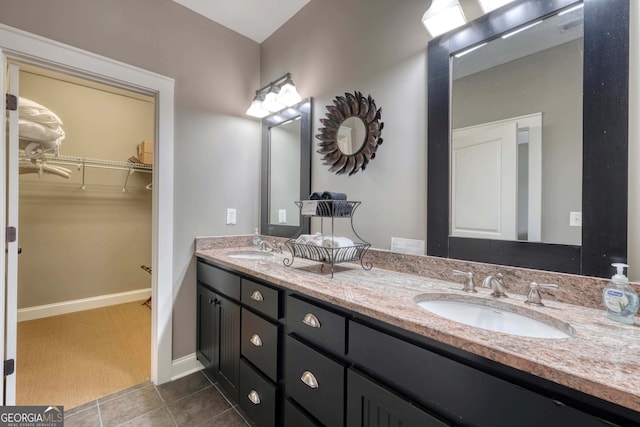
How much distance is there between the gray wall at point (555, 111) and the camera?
94 centimetres

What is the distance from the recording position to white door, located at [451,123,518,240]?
1.09m

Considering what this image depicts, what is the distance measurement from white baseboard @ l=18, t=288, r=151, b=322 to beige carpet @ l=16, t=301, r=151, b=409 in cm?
7

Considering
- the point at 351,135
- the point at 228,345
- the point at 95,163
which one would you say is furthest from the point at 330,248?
the point at 95,163

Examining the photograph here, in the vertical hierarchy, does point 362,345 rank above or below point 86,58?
below

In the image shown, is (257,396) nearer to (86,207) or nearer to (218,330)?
(218,330)

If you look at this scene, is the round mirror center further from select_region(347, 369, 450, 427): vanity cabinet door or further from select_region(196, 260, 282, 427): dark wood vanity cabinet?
select_region(347, 369, 450, 427): vanity cabinet door

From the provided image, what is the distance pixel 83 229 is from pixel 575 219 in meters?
4.22

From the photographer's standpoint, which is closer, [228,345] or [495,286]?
[495,286]

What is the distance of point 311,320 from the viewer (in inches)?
41.0

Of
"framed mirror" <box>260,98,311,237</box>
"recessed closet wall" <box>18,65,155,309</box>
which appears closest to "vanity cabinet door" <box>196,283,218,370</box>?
"framed mirror" <box>260,98,311,237</box>

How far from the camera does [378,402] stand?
81 centimetres

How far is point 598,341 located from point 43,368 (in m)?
3.09

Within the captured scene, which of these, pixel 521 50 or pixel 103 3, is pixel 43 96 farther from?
pixel 521 50

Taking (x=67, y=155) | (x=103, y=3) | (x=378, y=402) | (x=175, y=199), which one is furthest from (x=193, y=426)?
(x=67, y=155)
